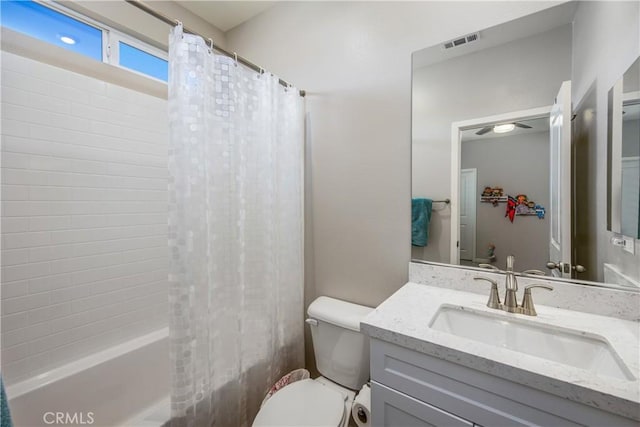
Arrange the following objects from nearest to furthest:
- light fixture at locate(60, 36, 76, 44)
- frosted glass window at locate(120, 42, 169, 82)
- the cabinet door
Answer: the cabinet door
light fixture at locate(60, 36, 76, 44)
frosted glass window at locate(120, 42, 169, 82)

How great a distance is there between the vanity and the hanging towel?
0.29m

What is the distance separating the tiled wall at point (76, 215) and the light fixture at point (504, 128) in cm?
212

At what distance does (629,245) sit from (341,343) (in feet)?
3.94

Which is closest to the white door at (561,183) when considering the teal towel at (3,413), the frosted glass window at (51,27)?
the teal towel at (3,413)

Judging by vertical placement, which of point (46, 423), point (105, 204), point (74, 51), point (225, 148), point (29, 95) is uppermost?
point (74, 51)

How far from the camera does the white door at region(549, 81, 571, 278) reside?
3.40 ft

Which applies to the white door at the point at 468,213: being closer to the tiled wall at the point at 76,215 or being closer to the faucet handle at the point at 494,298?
the faucet handle at the point at 494,298

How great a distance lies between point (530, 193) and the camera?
44.0 inches

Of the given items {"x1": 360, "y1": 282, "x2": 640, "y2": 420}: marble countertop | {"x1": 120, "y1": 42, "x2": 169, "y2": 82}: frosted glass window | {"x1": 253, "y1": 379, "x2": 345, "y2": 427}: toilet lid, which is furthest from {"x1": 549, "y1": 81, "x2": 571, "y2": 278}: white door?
{"x1": 120, "y1": 42, "x2": 169, "y2": 82}: frosted glass window

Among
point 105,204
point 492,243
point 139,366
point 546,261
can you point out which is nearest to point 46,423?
point 139,366

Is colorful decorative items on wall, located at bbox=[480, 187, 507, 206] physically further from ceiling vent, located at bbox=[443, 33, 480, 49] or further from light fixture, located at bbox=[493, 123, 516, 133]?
ceiling vent, located at bbox=[443, 33, 480, 49]

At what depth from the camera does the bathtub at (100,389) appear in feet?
4.35

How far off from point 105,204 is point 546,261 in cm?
241

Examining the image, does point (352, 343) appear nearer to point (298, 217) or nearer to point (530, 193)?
point (298, 217)
